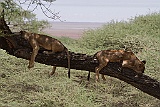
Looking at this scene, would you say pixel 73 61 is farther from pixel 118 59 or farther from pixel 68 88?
pixel 68 88

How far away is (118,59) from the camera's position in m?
2.82

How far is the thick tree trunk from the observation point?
2.62 m

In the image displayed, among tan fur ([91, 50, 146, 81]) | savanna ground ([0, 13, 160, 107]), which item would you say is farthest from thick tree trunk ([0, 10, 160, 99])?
savanna ground ([0, 13, 160, 107])

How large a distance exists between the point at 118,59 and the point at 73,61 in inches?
16.2

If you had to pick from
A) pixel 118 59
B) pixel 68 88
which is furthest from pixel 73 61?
pixel 68 88

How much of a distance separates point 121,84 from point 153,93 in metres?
2.59

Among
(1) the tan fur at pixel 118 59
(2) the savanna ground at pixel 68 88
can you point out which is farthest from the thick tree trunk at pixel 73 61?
(2) the savanna ground at pixel 68 88

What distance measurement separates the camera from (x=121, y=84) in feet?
17.7

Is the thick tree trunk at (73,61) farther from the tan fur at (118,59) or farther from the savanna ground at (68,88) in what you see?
the savanna ground at (68,88)

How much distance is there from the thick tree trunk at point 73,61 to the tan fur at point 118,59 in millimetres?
44

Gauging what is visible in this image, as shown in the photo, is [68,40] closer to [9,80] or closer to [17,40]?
[9,80]

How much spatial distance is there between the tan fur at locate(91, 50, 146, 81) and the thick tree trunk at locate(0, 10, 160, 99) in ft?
0.14

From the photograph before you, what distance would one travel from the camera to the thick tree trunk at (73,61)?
2621mm

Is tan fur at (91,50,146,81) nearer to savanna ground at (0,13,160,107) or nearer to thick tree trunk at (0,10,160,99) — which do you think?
thick tree trunk at (0,10,160,99)
